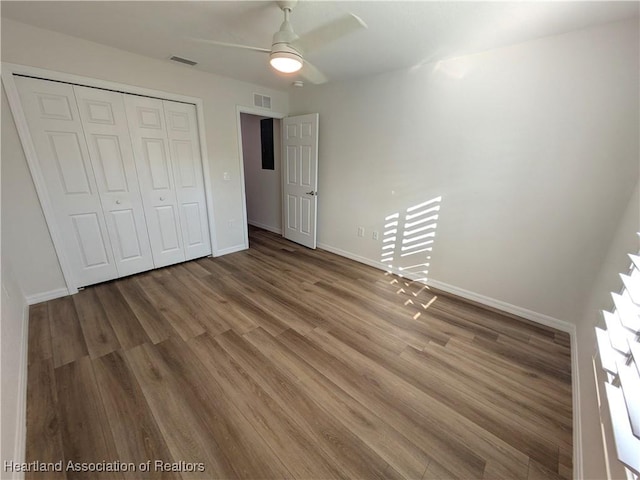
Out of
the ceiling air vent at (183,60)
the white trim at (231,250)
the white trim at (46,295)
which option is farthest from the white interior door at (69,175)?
the white trim at (231,250)

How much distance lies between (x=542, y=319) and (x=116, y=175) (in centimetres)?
Result: 451

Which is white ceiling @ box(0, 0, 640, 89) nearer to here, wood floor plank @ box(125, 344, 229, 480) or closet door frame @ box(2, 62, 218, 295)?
closet door frame @ box(2, 62, 218, 295)

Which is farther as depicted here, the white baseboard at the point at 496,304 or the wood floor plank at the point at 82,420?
the white baseboard at the point at 496,304

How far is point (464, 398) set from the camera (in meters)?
1.61

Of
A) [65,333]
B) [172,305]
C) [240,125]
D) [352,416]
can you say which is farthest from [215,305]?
[240,125]

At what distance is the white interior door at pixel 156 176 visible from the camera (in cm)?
279

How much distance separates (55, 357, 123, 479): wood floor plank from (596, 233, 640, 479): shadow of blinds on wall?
193 centimetres

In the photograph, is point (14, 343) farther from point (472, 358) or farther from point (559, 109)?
point (559, 109)

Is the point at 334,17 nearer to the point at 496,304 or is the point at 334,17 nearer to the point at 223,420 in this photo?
the point at 223,420

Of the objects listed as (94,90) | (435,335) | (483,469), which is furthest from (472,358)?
(94,90)

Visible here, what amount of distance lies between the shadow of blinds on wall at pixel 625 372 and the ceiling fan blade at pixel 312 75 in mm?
3125

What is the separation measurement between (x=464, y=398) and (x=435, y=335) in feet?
1.95

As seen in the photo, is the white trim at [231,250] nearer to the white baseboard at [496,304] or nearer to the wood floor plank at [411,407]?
the white baseboard at [496,304]

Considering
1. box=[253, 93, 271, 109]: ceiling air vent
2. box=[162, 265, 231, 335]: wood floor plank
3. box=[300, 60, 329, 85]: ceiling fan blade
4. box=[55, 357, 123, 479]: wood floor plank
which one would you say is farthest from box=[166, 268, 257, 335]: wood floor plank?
box=[300, 60, 329, 85]: ceiling fan blade
